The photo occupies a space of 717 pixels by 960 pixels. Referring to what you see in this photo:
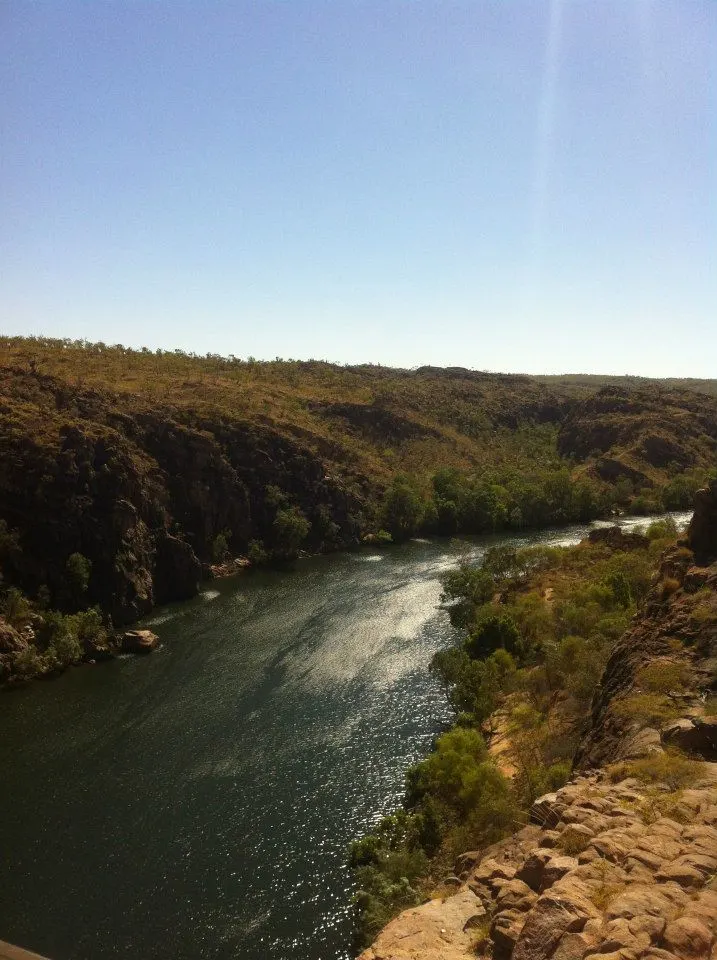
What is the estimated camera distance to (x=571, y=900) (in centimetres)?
1302

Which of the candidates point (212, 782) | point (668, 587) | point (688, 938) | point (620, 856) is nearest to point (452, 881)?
point (620, 856)

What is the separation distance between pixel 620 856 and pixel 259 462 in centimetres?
7759

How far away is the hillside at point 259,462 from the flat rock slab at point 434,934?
4334cm

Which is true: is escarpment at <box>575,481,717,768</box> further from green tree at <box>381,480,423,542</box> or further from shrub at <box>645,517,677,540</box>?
green tree at <box>381,480,423,542</box>

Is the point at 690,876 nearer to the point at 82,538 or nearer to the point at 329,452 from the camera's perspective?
the point at 82,538

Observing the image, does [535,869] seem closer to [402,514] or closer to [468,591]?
[468,591]

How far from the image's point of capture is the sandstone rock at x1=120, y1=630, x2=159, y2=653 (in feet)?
167

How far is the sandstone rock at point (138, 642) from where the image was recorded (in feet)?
167

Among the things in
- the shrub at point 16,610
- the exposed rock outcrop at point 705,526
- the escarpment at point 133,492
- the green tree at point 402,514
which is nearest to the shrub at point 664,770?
the exposed rock outcrop at point 705,526

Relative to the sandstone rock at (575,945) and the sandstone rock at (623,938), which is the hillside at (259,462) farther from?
the sandstone rock at (623,938)

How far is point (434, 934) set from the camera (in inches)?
646

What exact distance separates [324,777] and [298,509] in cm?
5466

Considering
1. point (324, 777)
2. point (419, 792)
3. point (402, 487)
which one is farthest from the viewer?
point (402, 487)

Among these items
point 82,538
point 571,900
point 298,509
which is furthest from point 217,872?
point 298,509
